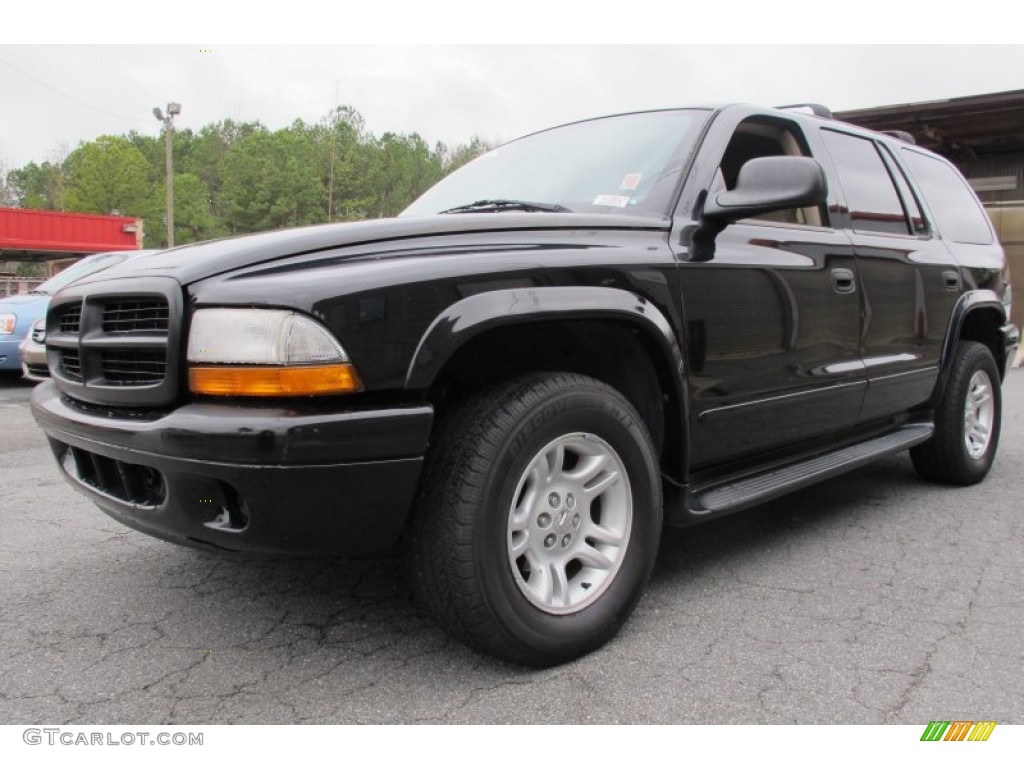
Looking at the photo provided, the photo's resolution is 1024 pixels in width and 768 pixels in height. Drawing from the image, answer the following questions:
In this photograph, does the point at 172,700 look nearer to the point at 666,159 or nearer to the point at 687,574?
the point at 687,574

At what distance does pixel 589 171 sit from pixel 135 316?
1621 mm

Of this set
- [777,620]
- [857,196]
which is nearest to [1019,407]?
[857,196]

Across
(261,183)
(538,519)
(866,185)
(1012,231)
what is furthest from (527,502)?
(261,183)

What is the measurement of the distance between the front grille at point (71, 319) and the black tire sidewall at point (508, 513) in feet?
4.24

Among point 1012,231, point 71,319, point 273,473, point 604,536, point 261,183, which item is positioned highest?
point 261,183

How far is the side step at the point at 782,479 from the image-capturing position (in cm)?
264

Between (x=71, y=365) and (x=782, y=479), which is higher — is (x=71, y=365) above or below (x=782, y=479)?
above

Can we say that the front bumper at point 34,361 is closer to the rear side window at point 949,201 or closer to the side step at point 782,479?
the side step at point 782,479

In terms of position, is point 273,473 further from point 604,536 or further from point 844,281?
point 844,281

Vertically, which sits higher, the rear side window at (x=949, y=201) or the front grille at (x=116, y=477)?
the rear side window at (x=949, y=201)

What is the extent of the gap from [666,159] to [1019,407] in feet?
20.3

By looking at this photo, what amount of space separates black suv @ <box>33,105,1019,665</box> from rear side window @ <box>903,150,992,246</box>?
111 cm

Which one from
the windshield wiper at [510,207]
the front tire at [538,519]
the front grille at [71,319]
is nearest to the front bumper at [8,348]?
the front grille at [71,319]

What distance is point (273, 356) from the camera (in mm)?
1842
